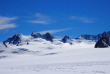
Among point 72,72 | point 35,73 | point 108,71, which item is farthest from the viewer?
point 35,73

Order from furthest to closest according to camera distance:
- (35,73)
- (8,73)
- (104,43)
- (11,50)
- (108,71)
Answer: (11,50) → (104,43) → (8,73) → (35,73) → (108,71)

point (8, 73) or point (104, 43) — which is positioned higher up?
point (104, 43)

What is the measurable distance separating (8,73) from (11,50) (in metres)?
54.9

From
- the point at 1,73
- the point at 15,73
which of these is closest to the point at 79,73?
the point at 15,73

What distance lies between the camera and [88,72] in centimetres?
1058

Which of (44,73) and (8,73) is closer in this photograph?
(44,73)

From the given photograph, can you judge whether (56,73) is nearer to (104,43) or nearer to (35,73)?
(35,73)

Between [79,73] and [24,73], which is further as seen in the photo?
[24,73]

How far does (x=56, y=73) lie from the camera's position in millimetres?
11250

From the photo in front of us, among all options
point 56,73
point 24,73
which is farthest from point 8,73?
point 56,73

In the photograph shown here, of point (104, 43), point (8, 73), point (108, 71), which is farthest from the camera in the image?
point (104, 43)

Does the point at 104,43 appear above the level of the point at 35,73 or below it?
above

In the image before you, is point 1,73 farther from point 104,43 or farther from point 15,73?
point 104,43

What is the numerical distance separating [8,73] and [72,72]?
16.5ft
